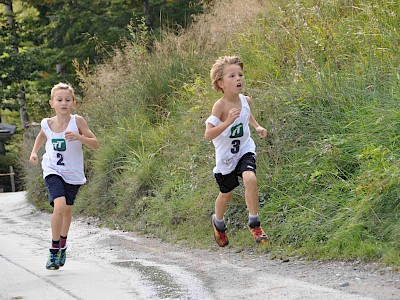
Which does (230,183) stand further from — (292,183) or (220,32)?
(220,32)

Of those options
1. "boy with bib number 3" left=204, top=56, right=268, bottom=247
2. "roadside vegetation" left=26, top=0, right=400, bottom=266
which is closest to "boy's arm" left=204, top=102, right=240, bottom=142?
"boy with bib number 3" left=204, top=56, right=268, bottom=247

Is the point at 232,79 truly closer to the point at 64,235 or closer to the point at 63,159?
the point at 63,159

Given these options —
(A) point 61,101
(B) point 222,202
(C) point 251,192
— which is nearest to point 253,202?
(C) point 251,192

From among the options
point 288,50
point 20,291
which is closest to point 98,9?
point 288,50

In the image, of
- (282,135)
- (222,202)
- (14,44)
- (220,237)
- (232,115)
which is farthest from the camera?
(14,44)

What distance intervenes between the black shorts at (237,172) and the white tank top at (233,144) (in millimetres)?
43

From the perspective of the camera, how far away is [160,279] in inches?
271

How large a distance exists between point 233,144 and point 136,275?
161cm

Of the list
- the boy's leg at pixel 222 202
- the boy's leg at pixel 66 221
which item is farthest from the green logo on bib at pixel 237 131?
the boy's leg at pixel 66 221

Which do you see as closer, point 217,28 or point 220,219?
point 220,219

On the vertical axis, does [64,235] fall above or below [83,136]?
below

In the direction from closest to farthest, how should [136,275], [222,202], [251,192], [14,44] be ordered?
[136,275], [251,192], [222,202], [14,44]

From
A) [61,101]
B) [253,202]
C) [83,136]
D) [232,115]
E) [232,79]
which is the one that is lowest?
[253,202]

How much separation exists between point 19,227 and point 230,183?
5839 mm
